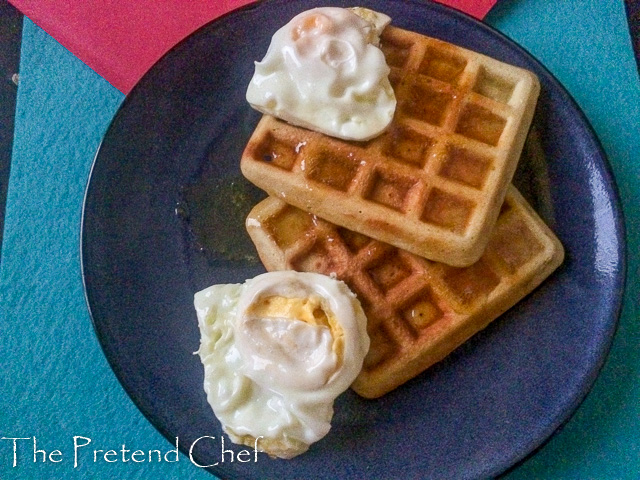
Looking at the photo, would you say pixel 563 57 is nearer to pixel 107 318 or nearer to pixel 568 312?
pixel 568 312

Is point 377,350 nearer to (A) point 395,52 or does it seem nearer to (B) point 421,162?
(B) point 421,162

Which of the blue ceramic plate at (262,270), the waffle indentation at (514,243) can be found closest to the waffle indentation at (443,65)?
the blue ceramic plate at (262,270)

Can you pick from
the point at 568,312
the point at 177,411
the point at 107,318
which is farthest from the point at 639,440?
the point at 107,318

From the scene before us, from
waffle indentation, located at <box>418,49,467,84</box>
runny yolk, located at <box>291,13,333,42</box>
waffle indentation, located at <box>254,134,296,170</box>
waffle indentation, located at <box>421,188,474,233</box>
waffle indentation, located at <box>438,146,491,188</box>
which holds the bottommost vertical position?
waffle indentation, located at <box>421,188,474,233</box>

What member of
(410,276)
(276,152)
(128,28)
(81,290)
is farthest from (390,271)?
(128,28)

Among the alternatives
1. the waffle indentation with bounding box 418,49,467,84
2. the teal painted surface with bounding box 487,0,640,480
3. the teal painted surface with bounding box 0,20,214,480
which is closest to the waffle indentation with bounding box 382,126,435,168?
the waffle indentation with bounding box 418,49,467,84

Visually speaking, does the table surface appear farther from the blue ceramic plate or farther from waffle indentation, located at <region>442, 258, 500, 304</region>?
waffle indentation, located at <region>442, 258, 500, 304</region>
